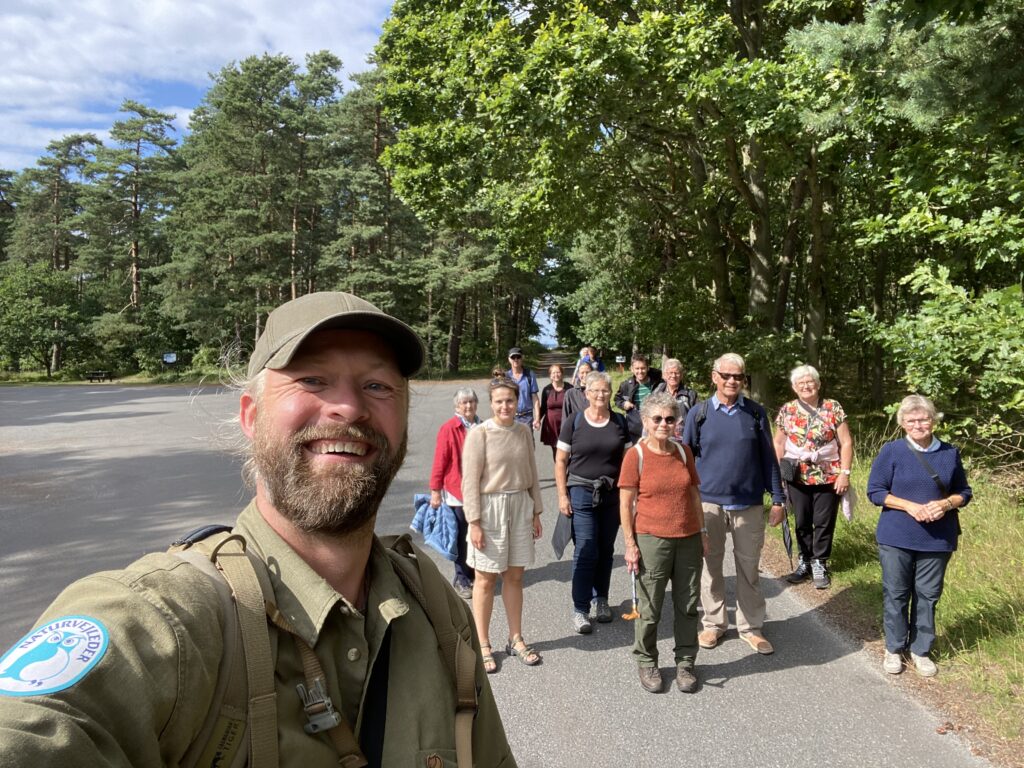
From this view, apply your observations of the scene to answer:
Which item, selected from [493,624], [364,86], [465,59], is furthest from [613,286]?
[493,624]

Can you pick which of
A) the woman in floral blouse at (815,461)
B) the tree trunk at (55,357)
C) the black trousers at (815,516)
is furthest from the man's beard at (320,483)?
the tree trunk at (55,357)

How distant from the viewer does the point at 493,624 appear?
4961mm

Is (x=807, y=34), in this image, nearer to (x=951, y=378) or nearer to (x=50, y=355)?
(x=951, y=378)

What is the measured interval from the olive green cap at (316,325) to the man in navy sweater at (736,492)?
384 cm

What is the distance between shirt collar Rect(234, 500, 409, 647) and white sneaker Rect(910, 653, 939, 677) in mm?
4206

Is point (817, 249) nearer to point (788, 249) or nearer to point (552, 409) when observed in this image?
point (788, 249)

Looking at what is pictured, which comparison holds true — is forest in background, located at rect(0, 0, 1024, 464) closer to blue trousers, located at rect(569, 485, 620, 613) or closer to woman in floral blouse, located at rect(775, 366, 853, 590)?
woman in floral blouse, located at rect(775, 366, 853, 590)

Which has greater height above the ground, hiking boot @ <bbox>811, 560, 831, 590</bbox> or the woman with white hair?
the woman with white hair

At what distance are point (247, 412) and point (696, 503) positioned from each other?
11.5 feet

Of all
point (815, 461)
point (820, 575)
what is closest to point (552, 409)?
point (815, 461)

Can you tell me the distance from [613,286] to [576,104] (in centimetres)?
1685

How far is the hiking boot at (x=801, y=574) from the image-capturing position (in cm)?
575

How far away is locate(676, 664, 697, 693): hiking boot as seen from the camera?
400cm

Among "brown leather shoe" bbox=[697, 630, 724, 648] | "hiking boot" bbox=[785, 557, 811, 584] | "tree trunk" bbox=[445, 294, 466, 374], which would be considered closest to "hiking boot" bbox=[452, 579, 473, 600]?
"brown leather shoe" bbox=[697, 630, 724, 648]
